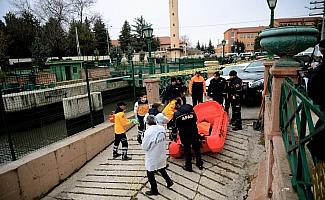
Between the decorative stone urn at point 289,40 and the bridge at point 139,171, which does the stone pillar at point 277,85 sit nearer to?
the bridge at point 139,171

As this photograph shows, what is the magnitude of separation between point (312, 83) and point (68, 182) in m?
6.01

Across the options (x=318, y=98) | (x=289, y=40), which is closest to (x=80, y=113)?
(x=289, y=40)

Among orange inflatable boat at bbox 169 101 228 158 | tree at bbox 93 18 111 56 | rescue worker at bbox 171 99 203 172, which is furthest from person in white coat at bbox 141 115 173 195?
tree at bbox 93 18 111 56

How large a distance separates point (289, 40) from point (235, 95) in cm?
379

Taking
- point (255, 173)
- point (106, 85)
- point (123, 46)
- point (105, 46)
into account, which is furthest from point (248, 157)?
point (123, 46)

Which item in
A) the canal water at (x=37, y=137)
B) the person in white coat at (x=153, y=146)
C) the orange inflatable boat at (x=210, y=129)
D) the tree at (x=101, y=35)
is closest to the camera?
the person in white coat at (x=153, y=146)

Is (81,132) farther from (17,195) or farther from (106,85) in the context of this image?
(106,85)

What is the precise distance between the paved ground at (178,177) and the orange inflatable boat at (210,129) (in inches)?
13.5

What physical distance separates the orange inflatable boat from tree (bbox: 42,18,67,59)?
38153mm

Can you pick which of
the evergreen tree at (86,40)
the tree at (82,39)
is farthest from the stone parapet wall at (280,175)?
the evergreen tree at (86,40)

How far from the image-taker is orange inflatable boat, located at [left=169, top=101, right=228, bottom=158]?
6.08 m

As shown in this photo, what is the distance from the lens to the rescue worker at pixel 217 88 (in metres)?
7.89

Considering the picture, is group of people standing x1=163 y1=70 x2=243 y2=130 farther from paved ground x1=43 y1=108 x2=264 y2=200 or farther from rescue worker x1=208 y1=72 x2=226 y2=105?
paved ground x1=43 y1=108 x2=264 y2=200

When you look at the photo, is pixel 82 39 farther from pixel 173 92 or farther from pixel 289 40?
pixel 289 40
